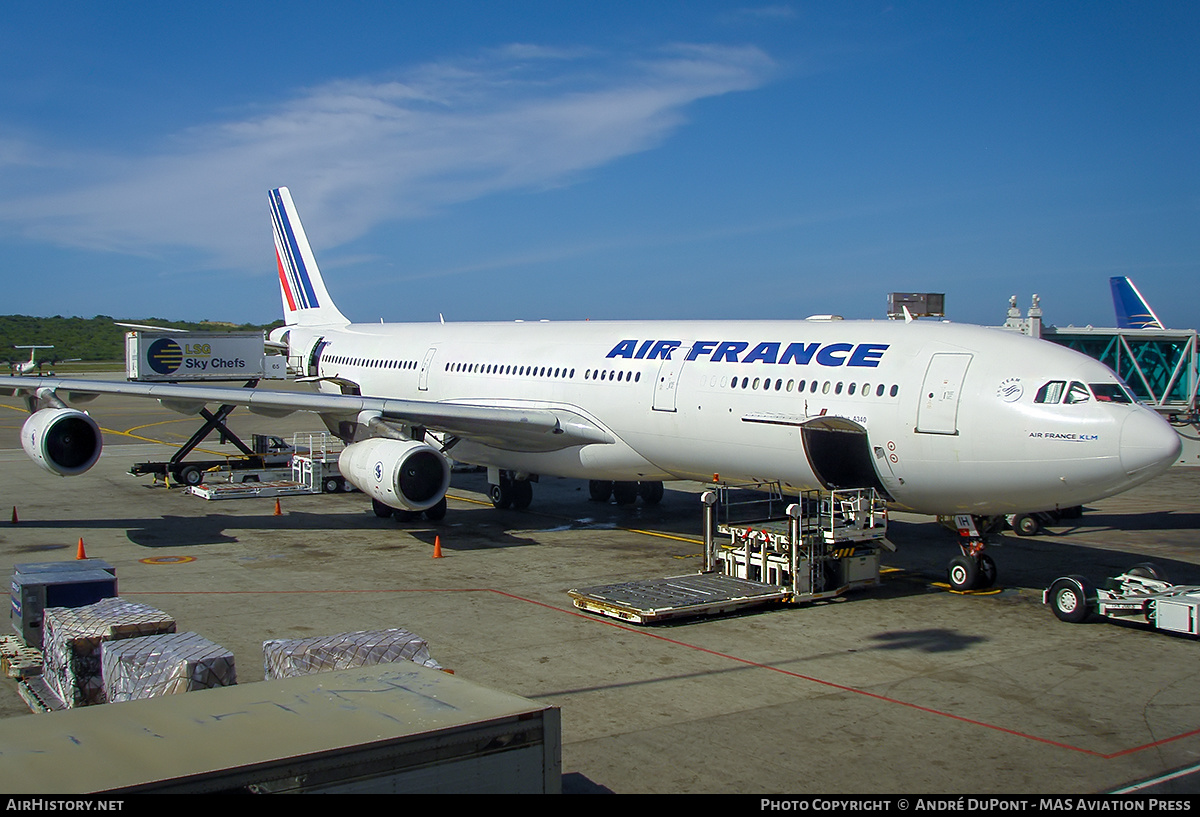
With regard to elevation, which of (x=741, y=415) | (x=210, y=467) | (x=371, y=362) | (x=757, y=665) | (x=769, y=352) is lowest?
(x=757, y=665)

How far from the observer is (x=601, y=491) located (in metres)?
25.4

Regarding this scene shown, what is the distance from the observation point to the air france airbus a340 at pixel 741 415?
45.3 feet

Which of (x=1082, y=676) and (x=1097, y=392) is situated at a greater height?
(x=1097, y=392)

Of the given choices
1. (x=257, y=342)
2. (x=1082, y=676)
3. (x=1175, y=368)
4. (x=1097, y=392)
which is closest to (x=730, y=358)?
(x=1097, y=392)

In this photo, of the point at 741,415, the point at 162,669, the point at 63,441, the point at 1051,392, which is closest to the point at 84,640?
the point at 162,669

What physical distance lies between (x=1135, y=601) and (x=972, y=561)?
8.33 ft

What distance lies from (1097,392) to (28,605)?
44.8 feet

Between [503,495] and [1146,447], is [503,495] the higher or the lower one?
the lower one

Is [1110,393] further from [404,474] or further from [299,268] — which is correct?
[299,268]

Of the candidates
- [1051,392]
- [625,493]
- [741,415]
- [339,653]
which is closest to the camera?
[339,653]

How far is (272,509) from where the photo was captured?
24.0 m

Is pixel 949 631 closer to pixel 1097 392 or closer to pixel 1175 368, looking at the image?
pixel 1097 392

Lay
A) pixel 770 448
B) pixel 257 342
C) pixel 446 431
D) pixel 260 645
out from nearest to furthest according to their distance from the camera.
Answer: pixel 260 645 < pixel 770 448 < pixel 446 431 < pixel 257 342

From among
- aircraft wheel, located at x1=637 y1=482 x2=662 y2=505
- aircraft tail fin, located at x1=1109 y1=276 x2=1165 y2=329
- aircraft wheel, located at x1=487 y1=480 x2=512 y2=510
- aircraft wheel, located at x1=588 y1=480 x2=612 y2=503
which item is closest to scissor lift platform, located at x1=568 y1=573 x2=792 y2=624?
aircraft wheel, located at x1=487 y1=480 x2=512 y2=510
